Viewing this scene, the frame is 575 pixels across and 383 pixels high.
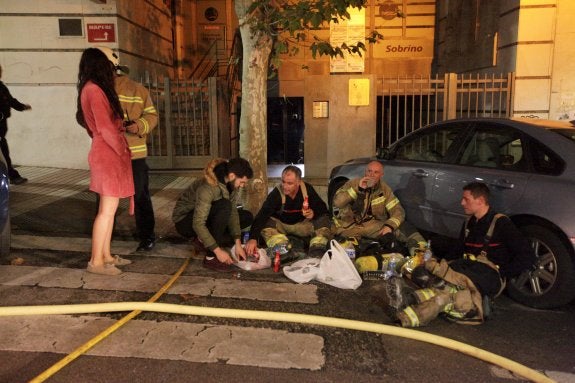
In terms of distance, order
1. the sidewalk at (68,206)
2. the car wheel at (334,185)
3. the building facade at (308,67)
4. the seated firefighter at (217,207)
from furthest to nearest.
→ the building facade at (308,67) → the car wheel at (334,185) → the sidewalk at (68,206) → the seated firefighter at (217,207)

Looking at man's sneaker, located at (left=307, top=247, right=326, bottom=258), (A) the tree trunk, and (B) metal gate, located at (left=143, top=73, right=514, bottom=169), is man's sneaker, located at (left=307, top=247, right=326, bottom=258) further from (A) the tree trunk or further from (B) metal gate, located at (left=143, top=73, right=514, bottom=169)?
(B) metal gate, located at (left=143, top=73, right=514, bottom=169)

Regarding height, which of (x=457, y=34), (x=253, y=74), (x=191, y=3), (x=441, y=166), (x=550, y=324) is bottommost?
(x=550, y=324)

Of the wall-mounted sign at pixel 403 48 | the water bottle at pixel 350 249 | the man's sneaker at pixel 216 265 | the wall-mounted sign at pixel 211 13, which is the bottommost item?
the man's sneaker at pixel 216 265

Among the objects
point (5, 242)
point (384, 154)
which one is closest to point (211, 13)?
point (384, 154)

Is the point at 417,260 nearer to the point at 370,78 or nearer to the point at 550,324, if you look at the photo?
the point at 550,324

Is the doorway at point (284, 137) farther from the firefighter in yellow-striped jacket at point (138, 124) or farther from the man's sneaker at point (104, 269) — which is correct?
the man's sneaker at point (104, 269)

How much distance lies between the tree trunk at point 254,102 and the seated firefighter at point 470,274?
279cm

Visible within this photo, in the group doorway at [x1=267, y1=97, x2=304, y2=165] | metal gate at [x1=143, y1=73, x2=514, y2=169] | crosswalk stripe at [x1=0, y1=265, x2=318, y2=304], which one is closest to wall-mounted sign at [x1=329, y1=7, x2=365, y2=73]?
metal gate at [x1=143, y1=73, x2=514, y2=169]

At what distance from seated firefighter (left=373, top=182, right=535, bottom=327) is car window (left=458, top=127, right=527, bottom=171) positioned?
726 mm

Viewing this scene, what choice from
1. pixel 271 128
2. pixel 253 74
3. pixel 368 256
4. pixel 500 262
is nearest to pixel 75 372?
pixel 368 256

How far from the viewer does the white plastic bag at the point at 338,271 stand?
169 inches

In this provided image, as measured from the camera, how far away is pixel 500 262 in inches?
158

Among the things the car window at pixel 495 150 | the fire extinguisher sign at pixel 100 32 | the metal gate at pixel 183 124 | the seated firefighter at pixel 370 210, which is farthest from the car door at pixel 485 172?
the fire extinguisher sign at pixel 100 32

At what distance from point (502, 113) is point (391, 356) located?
759 centimetres
